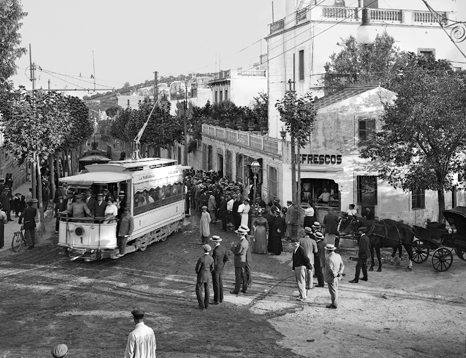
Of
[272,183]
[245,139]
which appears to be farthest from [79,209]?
[245,139]

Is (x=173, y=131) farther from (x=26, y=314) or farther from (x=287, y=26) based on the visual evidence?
(x=26, y=314)

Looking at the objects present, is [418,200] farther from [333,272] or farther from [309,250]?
[333,272]

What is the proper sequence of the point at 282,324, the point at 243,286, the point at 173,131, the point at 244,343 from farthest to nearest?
the point at 173,131, the point at 243,286, the point at 282,324, the point at 244,343

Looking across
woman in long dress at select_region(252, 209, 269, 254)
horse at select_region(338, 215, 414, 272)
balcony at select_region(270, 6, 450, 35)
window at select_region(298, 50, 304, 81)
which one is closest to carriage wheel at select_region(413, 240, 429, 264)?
horse at select_region(338, 215, 414, 272)

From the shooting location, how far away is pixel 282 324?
1382 cm

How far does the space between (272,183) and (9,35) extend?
12603 mm

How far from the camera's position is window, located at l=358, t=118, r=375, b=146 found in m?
27.0

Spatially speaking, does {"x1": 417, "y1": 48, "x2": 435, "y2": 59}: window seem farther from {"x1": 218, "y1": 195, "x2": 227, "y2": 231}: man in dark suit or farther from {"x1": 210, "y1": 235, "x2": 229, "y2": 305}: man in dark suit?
{"x1": 210, "y1": 235, "x2": 229, "y2": 305}: man in dark suit

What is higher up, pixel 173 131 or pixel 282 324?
pixel 173 131

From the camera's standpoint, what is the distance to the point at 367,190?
89.2ft

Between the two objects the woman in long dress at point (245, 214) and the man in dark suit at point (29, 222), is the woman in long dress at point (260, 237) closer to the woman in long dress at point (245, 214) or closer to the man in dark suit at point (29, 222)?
the woman in long dress at point (245, 214)

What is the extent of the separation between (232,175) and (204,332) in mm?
25780

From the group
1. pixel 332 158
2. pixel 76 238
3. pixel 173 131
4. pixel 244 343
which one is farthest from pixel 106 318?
pixel 173 131

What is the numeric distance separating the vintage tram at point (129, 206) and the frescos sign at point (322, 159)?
6.01 meters
